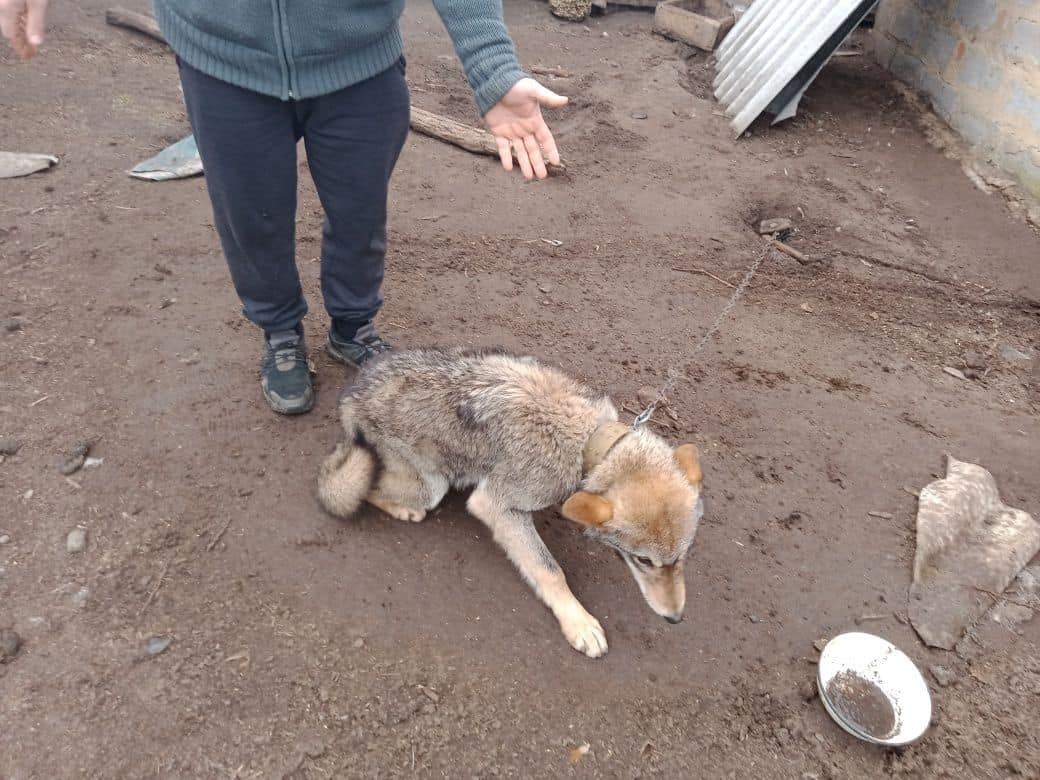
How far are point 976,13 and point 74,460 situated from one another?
9331 millimetres

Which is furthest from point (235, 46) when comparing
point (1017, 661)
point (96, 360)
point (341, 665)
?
point (1017, 661)

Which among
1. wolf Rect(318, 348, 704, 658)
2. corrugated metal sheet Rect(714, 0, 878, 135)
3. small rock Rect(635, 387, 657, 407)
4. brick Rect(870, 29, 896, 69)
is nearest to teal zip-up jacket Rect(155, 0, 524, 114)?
wolf Rect(318, 348, 704, 658)

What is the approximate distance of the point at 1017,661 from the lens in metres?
3.06

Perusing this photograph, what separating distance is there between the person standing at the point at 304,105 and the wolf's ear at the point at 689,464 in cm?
137

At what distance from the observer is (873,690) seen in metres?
2.88

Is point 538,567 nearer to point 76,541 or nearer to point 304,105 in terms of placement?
point 76,541

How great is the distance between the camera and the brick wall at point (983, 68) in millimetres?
6414

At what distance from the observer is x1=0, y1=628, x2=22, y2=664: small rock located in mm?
2658

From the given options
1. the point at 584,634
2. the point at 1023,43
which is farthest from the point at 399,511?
the point at 1023,43

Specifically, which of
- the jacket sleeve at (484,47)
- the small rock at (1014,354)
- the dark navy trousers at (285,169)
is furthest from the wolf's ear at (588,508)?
the small rock at (1014,354)

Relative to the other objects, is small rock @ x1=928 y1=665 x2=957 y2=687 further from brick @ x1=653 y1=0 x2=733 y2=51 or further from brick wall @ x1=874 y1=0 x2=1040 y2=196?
brick @ x1=653 y1=0 x2=733 y2=51

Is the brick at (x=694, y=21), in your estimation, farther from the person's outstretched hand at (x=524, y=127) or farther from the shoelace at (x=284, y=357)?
the shoelace at (x=284, y=357)

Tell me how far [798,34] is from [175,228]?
22.5 feet

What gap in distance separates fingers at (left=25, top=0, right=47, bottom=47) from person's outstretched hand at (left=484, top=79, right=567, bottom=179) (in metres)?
1.75
